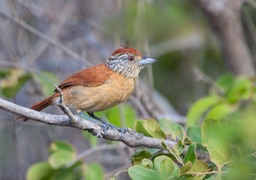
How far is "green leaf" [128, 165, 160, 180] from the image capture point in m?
2.69

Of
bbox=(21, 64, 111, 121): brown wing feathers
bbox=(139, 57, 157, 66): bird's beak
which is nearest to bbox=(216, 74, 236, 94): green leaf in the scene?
bbox=(139, 57, 157, 66): bird's beak

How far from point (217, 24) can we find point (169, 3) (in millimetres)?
810

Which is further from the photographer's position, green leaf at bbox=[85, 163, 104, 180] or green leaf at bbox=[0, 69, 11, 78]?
green leaf at bbox=[0, 69, 11, 78]

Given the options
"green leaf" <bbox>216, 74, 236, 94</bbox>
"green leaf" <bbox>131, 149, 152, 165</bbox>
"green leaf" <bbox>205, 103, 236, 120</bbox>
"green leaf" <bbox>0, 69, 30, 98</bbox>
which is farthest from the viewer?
"green leaf" <bbox>0, 69, 30, 98</bbox>

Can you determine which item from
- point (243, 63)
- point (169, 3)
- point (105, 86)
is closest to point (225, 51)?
point (243, 63)

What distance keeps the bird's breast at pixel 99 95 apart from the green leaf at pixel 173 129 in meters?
0.73

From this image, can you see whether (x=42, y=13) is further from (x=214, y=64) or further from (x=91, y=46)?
(x=214, y=64)

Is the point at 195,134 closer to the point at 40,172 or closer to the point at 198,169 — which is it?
the point at 198,169

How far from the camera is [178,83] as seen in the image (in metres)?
7.09

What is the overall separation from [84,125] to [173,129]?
1.72 feet

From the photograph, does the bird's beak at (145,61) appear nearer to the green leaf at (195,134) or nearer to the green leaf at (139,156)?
the green leaf at (195,134)

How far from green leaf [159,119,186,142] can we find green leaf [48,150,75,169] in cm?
116

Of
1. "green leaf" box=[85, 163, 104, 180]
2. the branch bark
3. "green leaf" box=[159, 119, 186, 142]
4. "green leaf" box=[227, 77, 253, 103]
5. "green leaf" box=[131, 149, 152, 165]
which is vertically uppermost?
the branch bark

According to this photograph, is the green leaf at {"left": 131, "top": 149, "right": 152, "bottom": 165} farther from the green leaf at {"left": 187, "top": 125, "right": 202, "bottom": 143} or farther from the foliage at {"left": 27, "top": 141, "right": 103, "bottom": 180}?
the foliage at {"left": 27, "top": 141, "right": 103, "bottom": 180}
